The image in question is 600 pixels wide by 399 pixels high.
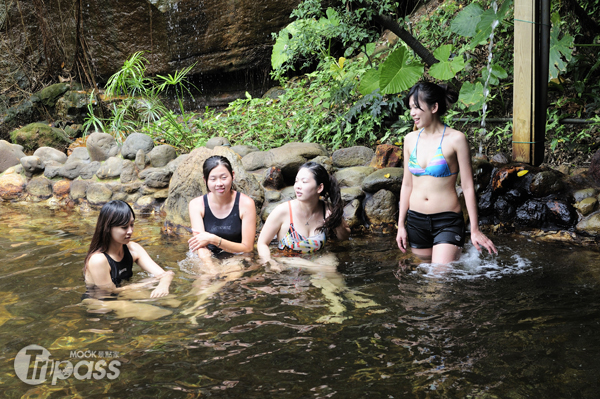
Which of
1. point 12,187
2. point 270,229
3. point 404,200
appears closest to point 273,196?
point 270,229

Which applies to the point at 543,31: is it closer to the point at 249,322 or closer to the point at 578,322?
the point at 578,322

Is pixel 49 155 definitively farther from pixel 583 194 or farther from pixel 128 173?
pixel 583 194

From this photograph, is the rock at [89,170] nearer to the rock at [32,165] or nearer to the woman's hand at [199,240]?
the rock at [32,165]

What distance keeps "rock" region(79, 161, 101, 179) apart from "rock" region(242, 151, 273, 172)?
9.05 feet

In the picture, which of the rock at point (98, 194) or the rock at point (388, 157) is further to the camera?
the rock at point (98, 194)

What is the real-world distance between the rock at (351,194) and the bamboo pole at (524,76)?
1781 mm

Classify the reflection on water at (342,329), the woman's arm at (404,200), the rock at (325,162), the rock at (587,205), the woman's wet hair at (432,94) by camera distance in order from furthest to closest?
the rock at (325,162)
the rock at (587,205)
the woman's arm at (404,200)
the woman's wet hair at (432,94)
the reflection on water at (342,329)

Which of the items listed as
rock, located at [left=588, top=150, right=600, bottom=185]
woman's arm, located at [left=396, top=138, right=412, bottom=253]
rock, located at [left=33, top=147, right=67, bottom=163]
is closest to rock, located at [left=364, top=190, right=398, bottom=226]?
woman's arm, located at [left=396, top=138, right=412, bottom=253]

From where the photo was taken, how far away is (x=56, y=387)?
2314 mm

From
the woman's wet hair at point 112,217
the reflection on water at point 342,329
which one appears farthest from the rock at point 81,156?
the woman's wet hair at point 112,217

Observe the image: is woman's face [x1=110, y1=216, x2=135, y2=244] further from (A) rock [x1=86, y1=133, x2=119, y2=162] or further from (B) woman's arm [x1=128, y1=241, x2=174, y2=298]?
(A) rock [x1=86, y1=133, x2=119, y2=162]

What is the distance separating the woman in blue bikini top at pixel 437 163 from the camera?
3395 millimetres

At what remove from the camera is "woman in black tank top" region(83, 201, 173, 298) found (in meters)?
3.12

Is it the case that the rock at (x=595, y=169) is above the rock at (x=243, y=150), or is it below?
below
